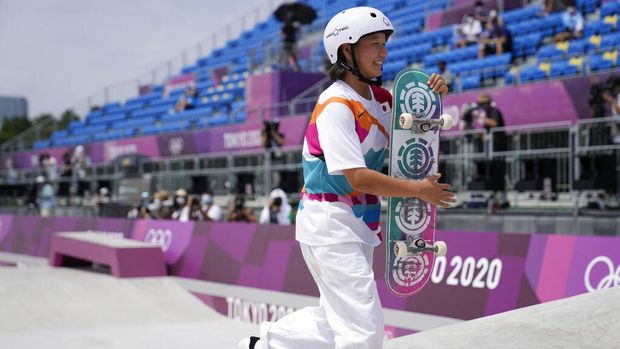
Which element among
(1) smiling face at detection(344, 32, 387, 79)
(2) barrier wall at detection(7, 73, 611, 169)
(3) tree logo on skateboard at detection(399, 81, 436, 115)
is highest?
(2) barrier wall at detection(7, 73, 611, 169)

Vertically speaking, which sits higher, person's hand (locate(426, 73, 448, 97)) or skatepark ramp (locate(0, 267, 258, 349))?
person's hand (locate(426, 73, 448, 97))

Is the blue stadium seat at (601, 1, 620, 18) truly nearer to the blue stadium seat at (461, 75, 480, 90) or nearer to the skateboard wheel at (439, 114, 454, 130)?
the blue stadium seat at (461, 75, 480, 90)

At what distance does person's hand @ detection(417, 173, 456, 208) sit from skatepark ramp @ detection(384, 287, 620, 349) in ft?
2.68

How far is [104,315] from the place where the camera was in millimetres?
8570

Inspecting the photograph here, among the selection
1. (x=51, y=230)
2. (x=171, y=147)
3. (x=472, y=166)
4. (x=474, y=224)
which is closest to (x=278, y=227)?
(x=474, y=224)

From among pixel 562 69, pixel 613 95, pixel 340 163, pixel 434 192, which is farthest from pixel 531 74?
pixel 340 163

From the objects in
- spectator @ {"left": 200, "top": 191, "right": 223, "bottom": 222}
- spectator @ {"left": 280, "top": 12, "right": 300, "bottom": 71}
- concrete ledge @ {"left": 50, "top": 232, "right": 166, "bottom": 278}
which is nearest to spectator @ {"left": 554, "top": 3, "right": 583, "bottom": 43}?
spectator @ {"left": 200, "top": 191, "right": 223, "bottom": 222}

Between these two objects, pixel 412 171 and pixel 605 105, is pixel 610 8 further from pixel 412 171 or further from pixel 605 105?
pixel 412 171

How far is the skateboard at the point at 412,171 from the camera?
3496mm

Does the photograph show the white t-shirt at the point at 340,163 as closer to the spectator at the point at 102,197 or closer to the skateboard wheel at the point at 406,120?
the skateboard wheel at the point at 406,120

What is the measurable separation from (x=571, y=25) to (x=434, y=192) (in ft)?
46.7

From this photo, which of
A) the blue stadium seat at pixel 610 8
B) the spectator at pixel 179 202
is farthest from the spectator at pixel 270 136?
the blue stadium seat at pixel 610 8

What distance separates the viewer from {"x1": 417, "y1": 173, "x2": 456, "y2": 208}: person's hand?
3268mm

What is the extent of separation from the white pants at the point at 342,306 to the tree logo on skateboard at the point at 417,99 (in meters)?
0.68
